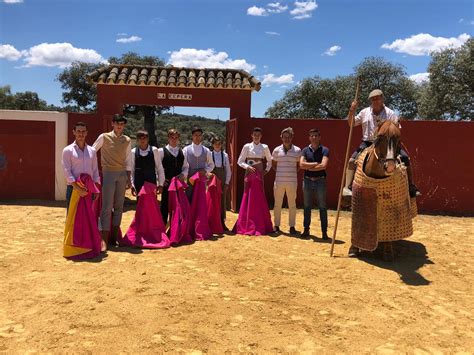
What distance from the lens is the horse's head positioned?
15.1 feet

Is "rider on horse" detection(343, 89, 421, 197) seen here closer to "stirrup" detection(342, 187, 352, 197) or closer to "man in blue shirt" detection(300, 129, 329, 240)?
"stirrup" detection(342, 187, 352, 197)

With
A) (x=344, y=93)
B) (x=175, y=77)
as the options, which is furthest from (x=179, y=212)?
(x=344, y=93)

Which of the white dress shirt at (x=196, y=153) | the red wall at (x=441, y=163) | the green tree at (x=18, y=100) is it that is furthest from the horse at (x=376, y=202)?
the green tree at (x=18, y=100)

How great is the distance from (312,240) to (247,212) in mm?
1136

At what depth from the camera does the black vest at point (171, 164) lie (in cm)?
630

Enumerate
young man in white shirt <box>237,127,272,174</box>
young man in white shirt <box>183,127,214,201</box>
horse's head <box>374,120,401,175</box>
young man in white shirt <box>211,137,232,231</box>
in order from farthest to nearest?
young man in white shirt <box>211,137,232,231</box> < young man in white shirt <box>237,127,272,174</box> < young man in white shirt <box>183,127,214,201</box> < horse's head <box>374,120,401,175</box>

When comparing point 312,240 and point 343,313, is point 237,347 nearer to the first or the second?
point 343,313

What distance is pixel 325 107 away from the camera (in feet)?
100

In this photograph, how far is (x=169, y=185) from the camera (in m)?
6.31

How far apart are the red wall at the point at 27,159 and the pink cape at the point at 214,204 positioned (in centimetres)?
530

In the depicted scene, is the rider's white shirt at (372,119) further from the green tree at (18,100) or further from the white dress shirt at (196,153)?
the green tree at (18,100)

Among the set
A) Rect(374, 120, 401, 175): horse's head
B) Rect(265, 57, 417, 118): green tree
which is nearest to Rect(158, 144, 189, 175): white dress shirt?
Rect(374, 120, 401, 175): horse's head

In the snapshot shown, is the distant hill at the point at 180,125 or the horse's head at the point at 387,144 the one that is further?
the distant hill at the point at 180,125

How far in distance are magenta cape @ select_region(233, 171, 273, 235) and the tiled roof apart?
11.9 feet
